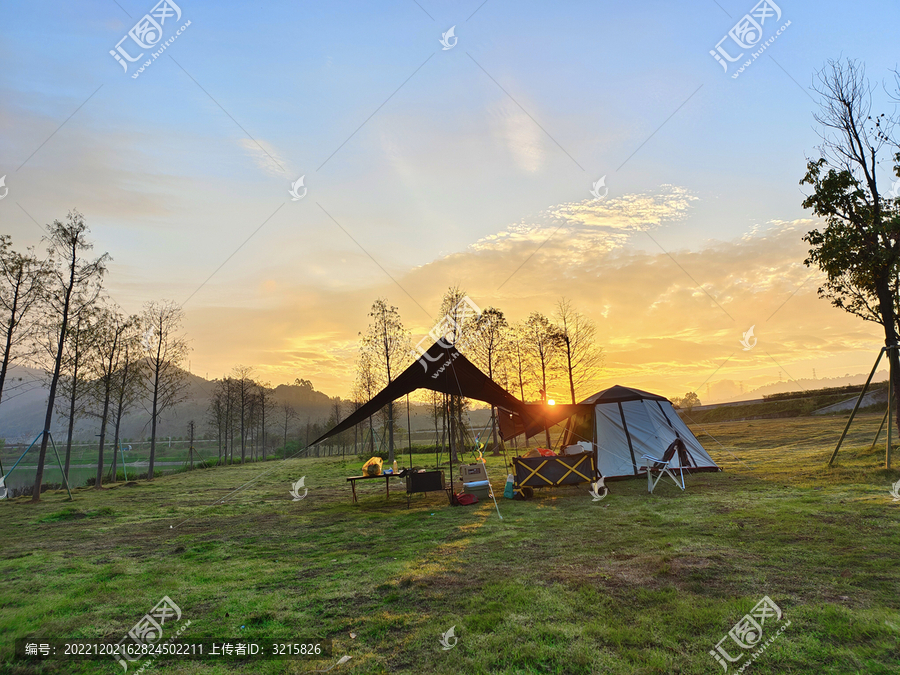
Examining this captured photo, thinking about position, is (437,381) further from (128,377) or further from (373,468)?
(128,377)

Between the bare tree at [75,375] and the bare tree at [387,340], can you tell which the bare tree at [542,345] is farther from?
the bare tree at [75,375]

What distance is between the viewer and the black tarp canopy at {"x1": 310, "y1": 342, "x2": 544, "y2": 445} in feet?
34.1

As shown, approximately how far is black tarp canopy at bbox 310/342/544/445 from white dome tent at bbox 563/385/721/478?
9.73ft

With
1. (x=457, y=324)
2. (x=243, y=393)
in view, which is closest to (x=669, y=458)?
(x=457, y=324)

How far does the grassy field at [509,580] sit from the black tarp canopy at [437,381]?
2.30 m

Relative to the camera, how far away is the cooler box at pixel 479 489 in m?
10.7

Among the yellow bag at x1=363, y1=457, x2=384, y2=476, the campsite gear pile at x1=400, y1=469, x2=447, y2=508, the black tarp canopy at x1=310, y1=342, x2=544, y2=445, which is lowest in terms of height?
the campsite gear pile at x1=400, y1=469, x2=447, y2=508

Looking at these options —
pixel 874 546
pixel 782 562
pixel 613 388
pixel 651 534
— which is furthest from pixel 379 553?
pixel 613 388

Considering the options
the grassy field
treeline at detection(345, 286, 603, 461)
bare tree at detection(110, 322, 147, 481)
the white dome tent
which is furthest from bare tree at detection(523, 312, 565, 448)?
bare tree at detection(110, 322, 147, 481)

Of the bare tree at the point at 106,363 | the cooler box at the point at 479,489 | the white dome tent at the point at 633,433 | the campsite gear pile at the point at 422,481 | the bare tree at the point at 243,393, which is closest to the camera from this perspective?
the cooler box at the point at 479,489

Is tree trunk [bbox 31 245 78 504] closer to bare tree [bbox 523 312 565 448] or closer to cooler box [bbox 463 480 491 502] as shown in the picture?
cooler box [bbox 463 480 491 502]

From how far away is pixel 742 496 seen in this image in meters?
8.86

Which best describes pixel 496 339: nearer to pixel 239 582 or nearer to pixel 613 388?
pixel 613 388

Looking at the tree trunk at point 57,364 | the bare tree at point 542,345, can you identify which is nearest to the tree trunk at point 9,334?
the tree trunk at point 57,364
